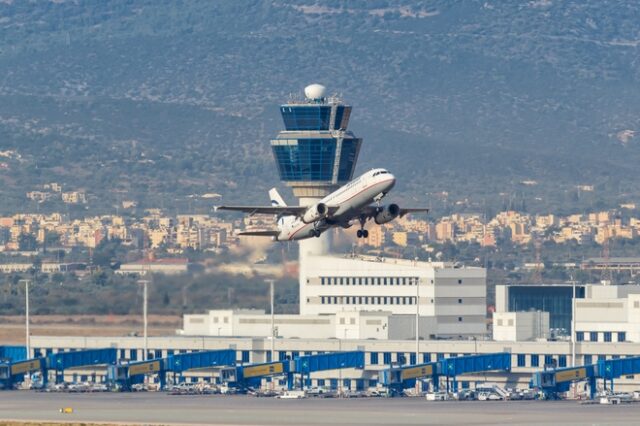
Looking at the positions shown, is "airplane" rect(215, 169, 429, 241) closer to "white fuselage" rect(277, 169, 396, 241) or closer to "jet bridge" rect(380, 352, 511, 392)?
"white fuselage" rect(277, 169, 396, 241)

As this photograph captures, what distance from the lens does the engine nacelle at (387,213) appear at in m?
159

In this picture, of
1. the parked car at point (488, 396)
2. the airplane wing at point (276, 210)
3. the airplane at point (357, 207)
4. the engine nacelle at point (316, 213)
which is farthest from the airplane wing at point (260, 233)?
the parked car at point (488, 396)

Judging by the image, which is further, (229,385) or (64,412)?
(229,385)

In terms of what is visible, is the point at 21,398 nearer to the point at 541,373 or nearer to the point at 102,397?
the point at 102,397

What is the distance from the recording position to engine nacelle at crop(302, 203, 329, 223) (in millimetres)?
160375

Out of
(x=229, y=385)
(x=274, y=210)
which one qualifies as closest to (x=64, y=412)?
(x=274, y=210)

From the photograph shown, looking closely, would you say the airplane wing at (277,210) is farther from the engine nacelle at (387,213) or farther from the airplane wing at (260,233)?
the engine nacelle at (387,213)

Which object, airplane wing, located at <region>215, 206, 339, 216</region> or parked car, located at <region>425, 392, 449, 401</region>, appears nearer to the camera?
airplane wing, located at <region>215, 206, 339, 216</region>

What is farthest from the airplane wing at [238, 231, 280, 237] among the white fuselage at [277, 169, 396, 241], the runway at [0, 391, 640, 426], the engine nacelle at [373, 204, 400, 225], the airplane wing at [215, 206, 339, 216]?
the engine nacelle at [373, 204, 400, 225]

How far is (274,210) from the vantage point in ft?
563

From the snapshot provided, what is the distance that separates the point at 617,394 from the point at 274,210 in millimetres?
36828

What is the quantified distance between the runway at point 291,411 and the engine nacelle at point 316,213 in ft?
48.1

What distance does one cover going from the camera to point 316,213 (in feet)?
527

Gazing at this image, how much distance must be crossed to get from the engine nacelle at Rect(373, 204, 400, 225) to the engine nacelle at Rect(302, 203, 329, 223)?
3.93 meters
